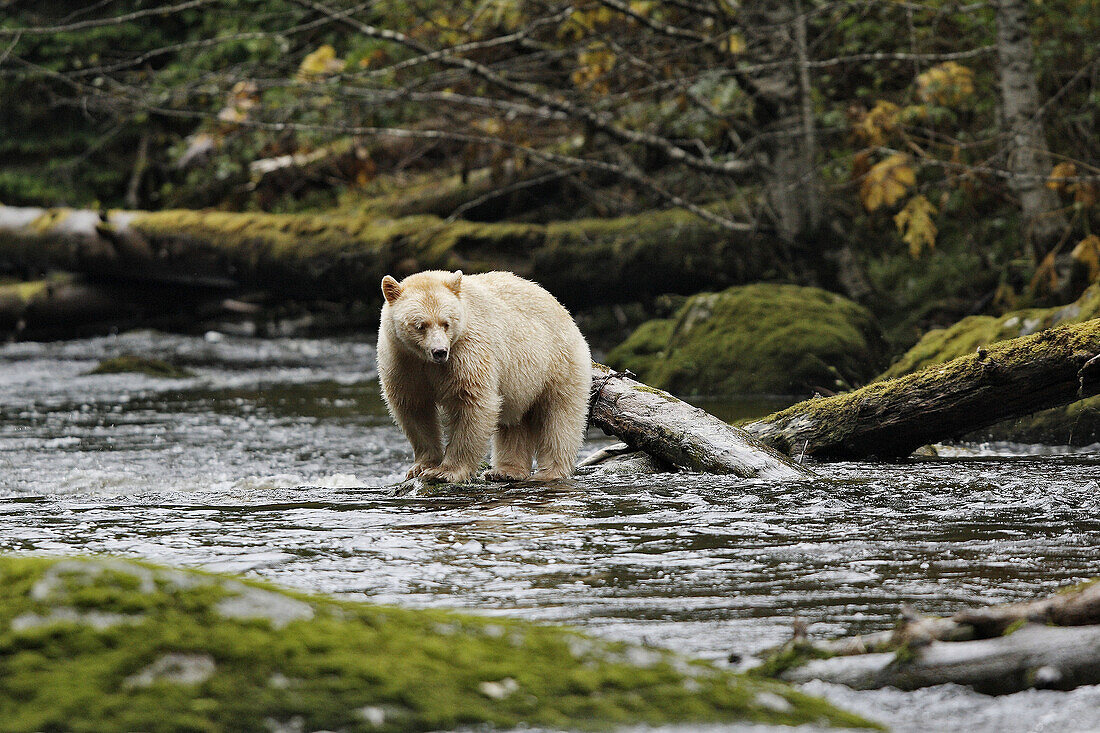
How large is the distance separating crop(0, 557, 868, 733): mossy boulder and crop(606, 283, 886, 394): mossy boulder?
8304 millimetres

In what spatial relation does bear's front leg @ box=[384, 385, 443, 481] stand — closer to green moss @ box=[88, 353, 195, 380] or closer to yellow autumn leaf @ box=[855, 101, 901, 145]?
yellow autumn leaf @ box=[855, 101, 901, 145]

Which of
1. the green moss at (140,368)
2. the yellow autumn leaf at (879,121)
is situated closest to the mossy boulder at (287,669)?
the yellow autumn leaf at (879,121)

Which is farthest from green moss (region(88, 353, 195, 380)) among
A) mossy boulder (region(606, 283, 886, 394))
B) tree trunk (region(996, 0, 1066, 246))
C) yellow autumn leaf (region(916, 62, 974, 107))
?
tree trunk (region(996, 0, 1066, 246))

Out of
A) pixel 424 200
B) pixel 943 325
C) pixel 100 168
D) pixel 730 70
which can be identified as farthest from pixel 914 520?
pixel 100 168

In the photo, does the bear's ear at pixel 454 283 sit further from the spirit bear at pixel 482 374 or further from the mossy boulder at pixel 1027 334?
the mossy boulder at pixel 1027 334

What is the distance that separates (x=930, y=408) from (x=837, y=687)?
13.3 ft

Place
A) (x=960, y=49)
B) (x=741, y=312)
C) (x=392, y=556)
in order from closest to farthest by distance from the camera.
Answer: (x=392, y=556), (x=741, y=312), (x=960, y=49)

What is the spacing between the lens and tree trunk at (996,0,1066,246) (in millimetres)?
11148

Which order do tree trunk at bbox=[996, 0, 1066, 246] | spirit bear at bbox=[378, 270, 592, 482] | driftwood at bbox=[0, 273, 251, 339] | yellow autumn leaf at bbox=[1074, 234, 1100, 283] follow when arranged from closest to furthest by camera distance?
spirit bear at bbox=[378, 270, 592, 482]
yellow autumn leaf at bbox=[1074, 234, 1100, 283]
tree trunk at bbox=[996, 0, 1066, 246]
driftwood at bbox=[0, 273, 251, 339]

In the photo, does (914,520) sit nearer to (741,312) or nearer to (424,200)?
(741,312)

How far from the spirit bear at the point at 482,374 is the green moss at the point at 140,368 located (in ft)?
27.4

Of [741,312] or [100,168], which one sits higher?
[100,168]

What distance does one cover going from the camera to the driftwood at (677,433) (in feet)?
21.5

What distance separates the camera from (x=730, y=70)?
12.5 meters
